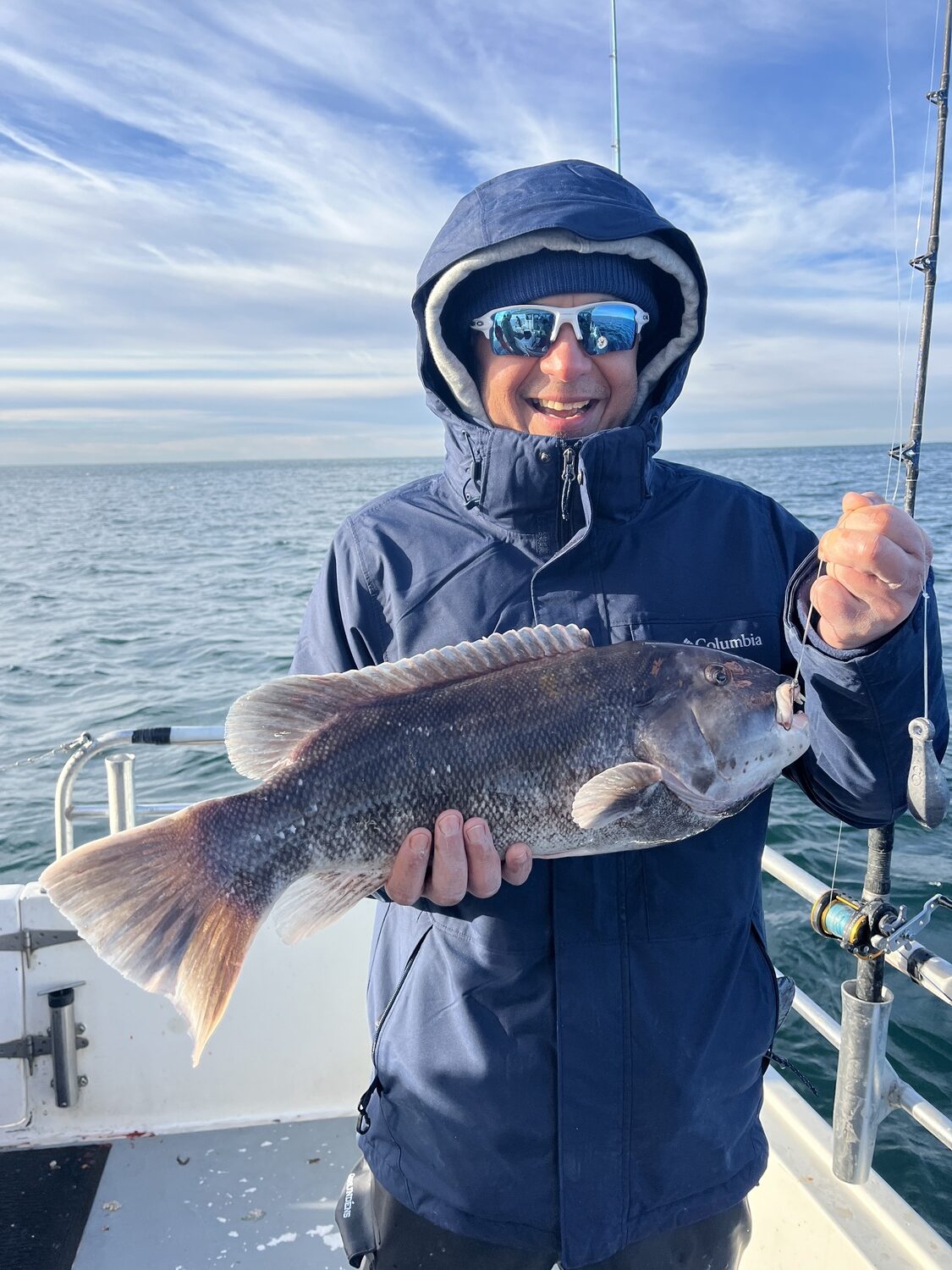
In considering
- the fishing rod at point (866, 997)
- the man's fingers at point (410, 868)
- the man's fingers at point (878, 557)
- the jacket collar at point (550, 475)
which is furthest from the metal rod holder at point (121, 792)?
→ the man's fingers at point (878, 557)

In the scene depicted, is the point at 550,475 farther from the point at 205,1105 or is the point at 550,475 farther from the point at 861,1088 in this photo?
the point at 205,1105

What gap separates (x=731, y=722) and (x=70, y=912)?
5.63ft

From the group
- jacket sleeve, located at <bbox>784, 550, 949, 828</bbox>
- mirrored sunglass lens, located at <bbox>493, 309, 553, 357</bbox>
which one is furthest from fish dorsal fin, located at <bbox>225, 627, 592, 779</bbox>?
mirrored sunglass lens, located at <bbox>493, 309, 553, 357</bbox>

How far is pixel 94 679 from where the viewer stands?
48.8 feet

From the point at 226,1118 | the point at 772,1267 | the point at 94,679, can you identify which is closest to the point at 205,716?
the point at 94,679

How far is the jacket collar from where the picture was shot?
2.45 m

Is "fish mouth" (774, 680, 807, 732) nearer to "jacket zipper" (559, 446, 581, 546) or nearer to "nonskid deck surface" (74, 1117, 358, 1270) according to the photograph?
"jacket zipper" (559, 446, 581, 546)

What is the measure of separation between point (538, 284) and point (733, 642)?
1204mm

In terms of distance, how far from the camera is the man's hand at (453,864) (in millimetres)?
2152

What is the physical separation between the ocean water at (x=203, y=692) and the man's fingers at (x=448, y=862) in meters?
3.10

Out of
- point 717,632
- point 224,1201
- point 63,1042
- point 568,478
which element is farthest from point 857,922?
point 63,1042

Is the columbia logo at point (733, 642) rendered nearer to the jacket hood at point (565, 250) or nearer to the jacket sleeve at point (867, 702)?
the jacket sleeve at point (867, 702)

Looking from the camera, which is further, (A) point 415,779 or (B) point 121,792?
(B) point 121,792

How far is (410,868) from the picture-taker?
2.19 m
